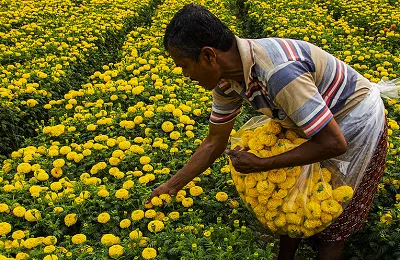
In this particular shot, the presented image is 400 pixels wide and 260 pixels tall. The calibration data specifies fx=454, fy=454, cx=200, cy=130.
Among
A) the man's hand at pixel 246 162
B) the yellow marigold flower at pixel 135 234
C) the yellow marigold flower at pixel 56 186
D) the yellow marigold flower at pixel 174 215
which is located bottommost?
the yellow marigold flower at pixel 174 215

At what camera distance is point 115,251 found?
2.38m

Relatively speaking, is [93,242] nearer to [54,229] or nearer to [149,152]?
[54,229]

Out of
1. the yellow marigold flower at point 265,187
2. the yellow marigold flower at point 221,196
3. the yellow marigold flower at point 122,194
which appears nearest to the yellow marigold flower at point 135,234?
the yellow marigold flower at point 122,194

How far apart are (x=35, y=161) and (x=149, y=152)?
854 mm

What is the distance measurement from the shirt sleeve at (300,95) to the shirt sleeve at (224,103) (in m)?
0.45

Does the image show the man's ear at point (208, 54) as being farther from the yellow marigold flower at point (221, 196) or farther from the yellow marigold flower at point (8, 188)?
the yellow marigold flower at point (8, 188)

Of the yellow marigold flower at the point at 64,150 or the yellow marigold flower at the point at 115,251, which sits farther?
the yellow marigold flower at the point at 64,150

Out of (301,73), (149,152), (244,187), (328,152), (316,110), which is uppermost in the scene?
(301,73)

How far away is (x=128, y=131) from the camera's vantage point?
12.7ft

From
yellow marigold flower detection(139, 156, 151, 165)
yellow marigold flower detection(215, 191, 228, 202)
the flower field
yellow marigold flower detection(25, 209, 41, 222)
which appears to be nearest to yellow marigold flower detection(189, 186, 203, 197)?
the flower field

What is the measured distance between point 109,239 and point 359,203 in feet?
4.52

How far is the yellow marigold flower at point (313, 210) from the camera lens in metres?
2.27

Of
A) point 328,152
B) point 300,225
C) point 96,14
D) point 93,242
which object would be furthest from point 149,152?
point 96,14

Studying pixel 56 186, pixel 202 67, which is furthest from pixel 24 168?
pixel 202 67
